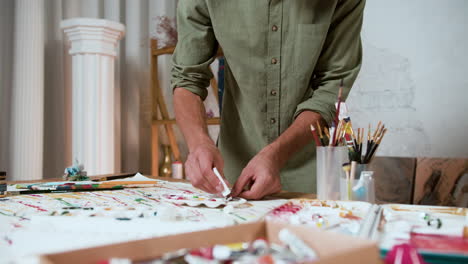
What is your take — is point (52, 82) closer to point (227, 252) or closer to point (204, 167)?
point (204, 167)

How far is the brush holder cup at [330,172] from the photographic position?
87 centimetres

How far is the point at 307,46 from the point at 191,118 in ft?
1.27

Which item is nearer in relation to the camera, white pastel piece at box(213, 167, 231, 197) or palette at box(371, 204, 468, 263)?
palette at box(371, 204, 468, 263)

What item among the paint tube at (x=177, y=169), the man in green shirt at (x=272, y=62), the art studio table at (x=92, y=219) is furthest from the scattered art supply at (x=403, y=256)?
the paint tube at (x=177, y=169)

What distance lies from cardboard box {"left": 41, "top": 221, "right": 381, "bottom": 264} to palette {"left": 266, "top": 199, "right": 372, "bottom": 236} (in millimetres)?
180

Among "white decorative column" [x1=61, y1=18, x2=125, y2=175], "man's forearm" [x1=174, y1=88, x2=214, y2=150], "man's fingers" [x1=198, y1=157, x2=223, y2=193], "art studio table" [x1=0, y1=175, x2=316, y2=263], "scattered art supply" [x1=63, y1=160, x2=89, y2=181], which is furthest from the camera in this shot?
"white decorative column" [x1=61, y1=18, x2=125, y2=175]

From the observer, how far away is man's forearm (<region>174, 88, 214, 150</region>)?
111 cm

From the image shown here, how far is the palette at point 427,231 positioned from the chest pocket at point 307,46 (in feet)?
1.84

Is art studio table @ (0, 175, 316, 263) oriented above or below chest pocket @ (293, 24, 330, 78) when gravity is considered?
below

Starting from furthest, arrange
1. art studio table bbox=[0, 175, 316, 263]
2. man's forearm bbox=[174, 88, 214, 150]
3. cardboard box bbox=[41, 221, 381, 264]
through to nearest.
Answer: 1. man's forearm bbox=[174, 88, 214, 150]
2. art studio table bbox=[0, 175, 316, 263]
3. cardboard box bbox=[41, 221, 381, 264]

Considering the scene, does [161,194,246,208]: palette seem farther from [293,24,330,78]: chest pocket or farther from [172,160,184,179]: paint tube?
[172,160,184,179]: paint tube

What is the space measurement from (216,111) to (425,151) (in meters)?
1.45

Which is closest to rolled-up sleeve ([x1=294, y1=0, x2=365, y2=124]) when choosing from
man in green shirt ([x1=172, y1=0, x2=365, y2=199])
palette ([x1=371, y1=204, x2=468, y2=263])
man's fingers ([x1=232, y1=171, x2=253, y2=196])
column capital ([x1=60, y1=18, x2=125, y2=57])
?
man in green shirt ([x1=172, y1=0, x2=365, y2=199])

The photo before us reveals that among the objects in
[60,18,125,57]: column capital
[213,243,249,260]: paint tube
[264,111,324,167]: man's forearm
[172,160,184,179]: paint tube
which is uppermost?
[60,18,125,57]: column capital
